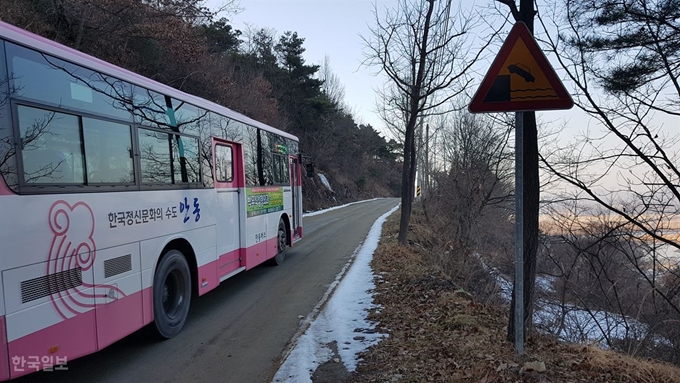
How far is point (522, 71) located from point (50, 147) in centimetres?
418

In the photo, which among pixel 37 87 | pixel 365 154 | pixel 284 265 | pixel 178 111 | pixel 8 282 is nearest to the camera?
pixel 8 282

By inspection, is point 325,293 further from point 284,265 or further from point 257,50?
point 257,50

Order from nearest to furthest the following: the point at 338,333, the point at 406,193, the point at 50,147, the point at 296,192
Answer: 1. the point at 50,147
2. the point at 338,333
3. the point at 296,192
4. the point at 406,193

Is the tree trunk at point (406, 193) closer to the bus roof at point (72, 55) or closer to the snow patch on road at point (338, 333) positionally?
the snow patch on road at point (338, 333)

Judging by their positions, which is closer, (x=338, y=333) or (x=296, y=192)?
(x=338, y=333)

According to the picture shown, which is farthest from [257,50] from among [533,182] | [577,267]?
[533,182]

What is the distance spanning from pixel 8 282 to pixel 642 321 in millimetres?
10752

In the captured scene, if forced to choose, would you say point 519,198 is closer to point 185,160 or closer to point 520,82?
point 520,82

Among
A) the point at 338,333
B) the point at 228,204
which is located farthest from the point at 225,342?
the point at 228,204

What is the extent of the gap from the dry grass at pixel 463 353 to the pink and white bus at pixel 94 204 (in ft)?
8.84

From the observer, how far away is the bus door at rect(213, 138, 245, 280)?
695cm

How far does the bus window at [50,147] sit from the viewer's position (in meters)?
3.45

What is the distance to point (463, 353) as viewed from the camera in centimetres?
434

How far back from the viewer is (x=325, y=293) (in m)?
7.66
